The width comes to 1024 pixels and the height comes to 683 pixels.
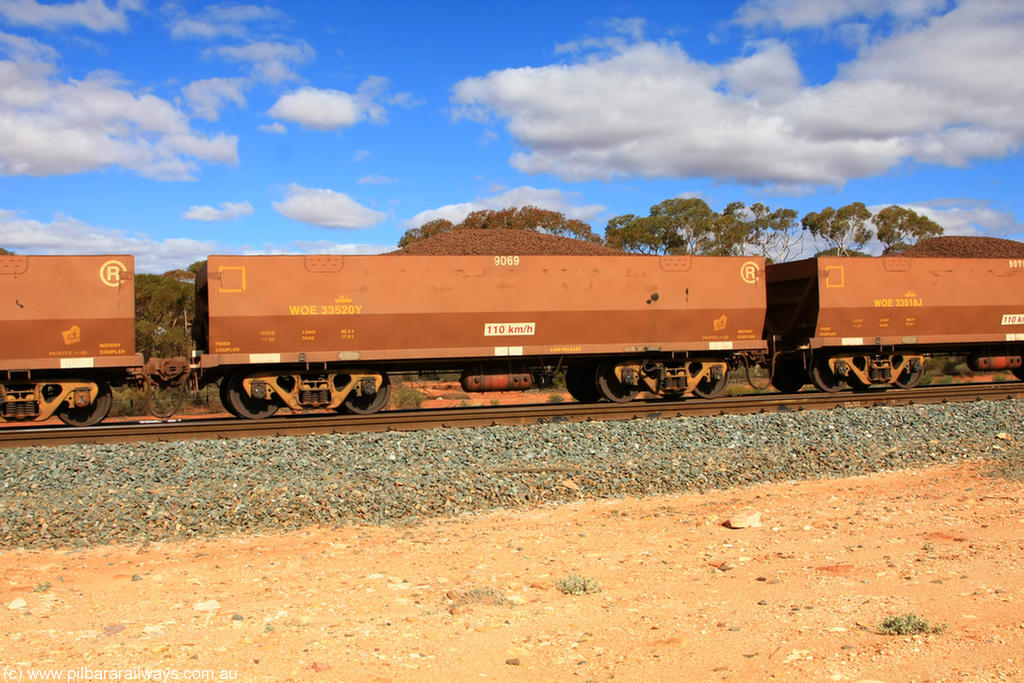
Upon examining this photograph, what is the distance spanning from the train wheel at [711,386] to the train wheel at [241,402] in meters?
8.47

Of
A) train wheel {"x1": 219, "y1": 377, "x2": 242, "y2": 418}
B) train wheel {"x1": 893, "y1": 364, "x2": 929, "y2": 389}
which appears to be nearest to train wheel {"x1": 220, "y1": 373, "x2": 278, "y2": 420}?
train wheel {"x1": 219, "y1": 377, "x2": 242, "y2": 418}

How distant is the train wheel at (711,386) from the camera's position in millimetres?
15875

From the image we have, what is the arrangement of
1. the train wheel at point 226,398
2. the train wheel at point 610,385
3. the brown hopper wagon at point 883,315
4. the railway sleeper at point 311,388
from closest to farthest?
the railway sleeper at point 311,388
the train wheel at point 226,398
the train wheel at point 610,385
the brown hopper wagon at point 883,315

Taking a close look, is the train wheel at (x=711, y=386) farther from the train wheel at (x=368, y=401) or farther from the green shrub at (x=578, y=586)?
the green shrub at (x=578, y=586)

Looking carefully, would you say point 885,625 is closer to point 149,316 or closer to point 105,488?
point 105,488

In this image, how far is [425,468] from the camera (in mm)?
9047

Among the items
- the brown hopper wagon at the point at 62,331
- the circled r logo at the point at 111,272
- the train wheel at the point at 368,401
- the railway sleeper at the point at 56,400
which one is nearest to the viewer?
the brown hopper wagon at the point at 62,331

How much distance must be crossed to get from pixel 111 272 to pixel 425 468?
7.35 meters

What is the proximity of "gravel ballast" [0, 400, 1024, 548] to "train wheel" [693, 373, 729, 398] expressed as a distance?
136 inches

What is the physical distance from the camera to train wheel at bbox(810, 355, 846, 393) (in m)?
16.8

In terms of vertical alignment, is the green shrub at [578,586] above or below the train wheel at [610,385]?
below

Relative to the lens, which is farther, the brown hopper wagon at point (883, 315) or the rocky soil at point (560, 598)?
the brown hopper wagon at point (883, 315)

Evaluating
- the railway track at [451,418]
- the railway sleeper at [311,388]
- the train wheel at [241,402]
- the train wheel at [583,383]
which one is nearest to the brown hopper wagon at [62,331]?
the railway track at [451,418]

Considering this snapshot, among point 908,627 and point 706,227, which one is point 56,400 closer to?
point 908,627
